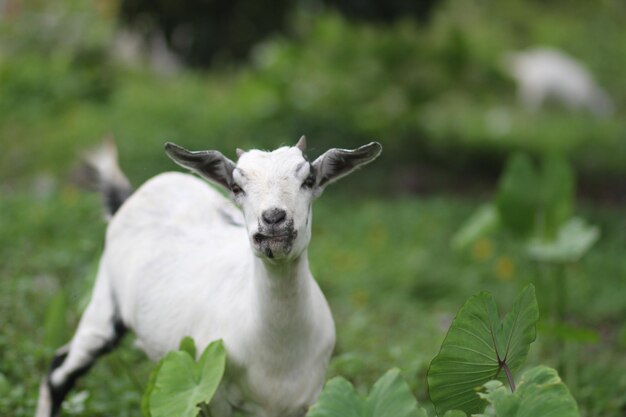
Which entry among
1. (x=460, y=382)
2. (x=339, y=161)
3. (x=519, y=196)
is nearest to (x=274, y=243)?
(x=339, y=161)

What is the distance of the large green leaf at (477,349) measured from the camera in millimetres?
2742

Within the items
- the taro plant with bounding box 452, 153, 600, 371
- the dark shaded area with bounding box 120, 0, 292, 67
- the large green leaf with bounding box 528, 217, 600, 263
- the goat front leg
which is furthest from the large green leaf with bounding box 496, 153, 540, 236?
the dark shaded area with bounding box 120, 0, 292, 67

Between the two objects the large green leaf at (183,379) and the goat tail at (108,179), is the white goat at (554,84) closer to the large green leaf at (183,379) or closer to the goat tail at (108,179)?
the goat tail at (108,179)

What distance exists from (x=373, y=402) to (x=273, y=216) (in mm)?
609

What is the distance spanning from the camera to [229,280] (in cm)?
328

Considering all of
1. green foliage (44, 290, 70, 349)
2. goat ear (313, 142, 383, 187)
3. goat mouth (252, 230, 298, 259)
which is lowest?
green foliage (44, 290, 70, 349)

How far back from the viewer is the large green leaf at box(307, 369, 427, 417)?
2486 mm

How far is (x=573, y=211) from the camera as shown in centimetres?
815

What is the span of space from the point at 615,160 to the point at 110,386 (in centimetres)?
757

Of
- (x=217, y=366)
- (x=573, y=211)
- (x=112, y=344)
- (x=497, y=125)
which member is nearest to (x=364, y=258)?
(x=573, y=211)

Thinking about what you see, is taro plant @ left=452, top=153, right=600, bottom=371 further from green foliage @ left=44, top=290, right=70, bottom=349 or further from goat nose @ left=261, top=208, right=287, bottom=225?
goat nose @ left=261, top=208, right=287, bottom=225

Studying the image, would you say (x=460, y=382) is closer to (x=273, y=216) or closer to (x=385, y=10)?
(x=273, y=216)

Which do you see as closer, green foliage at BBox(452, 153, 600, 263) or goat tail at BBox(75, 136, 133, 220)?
goat tail at BBox(75, 136, 133, 220)

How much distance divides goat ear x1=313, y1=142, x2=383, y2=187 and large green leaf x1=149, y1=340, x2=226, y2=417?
0.65 m
